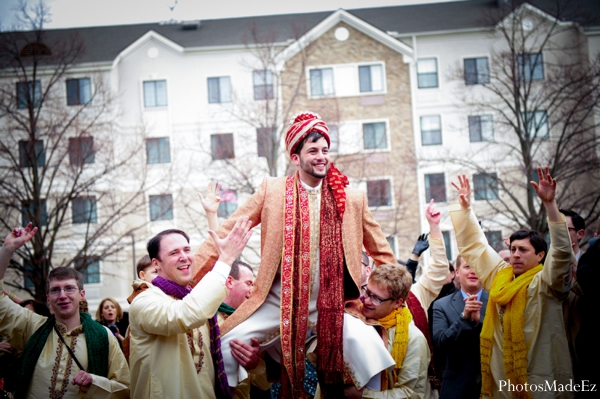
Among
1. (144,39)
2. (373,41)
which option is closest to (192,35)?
(144,39)

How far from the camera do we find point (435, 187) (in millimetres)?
24766

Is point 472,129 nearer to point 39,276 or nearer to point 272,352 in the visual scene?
point 39,276

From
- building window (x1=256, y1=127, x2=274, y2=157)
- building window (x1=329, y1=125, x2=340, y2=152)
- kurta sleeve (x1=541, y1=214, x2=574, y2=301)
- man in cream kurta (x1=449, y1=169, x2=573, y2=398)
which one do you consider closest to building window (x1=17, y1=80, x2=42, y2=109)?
building window (x1=256, y1=127, x2=274, y2=157)

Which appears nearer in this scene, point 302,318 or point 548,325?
point 302,318

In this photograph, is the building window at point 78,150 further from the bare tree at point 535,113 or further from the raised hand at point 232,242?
the raised hand at point 232,242

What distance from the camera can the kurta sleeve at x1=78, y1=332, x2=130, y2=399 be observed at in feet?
15.3

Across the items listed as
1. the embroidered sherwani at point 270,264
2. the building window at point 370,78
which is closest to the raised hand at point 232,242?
the embroidered sherwani at point 270,264

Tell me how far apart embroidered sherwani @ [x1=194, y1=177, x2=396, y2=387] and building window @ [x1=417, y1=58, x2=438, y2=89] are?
75.8 ft

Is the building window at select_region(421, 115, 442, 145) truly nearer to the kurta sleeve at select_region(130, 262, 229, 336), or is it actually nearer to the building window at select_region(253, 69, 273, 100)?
the building window at select_region(253, 69, 273, 100)

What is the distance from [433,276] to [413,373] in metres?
1.61

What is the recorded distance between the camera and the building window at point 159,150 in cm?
2534

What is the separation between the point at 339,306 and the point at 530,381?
1.76 meters

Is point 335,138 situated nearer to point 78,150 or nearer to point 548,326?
point 78,150

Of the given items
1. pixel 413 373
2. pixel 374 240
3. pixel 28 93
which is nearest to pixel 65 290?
pixel 374 240
